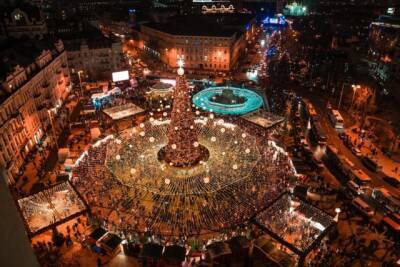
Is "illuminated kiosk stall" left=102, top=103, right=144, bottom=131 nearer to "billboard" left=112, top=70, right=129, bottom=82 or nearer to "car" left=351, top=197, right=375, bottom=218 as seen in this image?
"billboard" left=112, top=70, right=129, bottom=82

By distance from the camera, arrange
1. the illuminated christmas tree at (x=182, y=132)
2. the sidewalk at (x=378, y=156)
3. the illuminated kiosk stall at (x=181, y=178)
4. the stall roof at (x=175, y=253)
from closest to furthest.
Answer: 1. the stall roof at (x=175, y=253)
2. the illuminated kiosk stall at (x=181, y=178)
3. the illuminated christmas tree at (x=182, y=132)
4. the sidewalk at (x=378, y=156)

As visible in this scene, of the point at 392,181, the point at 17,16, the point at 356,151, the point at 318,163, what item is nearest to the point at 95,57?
the point at 17,16

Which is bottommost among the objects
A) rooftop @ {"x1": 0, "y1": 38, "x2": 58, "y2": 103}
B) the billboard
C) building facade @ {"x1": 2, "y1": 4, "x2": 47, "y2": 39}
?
the billboard

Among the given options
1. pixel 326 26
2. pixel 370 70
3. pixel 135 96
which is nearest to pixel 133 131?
pixel 135 96

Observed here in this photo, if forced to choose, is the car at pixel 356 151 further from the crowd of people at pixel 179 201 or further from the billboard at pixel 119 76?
the billboard at pixel 119 76

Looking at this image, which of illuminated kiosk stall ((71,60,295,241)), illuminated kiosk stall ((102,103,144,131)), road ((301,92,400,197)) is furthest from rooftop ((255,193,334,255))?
illuminated kiosk stall ((102,103,144,131))

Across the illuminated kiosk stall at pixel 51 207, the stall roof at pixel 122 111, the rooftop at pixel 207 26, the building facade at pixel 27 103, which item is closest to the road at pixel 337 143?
the stall roof at pixel 122 111

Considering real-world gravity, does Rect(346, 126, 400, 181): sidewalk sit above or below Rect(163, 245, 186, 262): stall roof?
below
